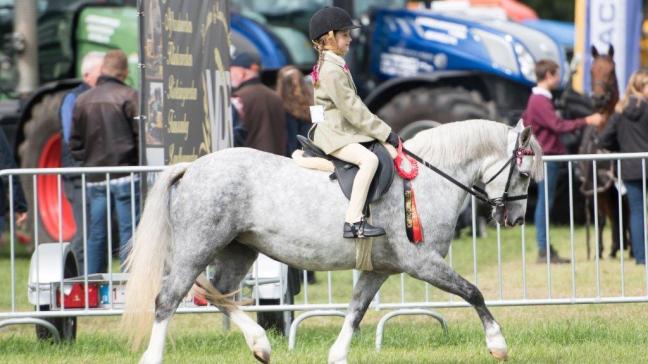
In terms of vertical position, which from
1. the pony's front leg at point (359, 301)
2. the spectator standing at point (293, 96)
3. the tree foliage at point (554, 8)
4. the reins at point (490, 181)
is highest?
the tree foliage at point (554, 8)

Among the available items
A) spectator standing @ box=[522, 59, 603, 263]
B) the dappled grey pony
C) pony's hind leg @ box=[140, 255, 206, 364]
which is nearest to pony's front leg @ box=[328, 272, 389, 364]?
the dappled grey pony

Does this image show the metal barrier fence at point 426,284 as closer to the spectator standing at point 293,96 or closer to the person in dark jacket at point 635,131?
the person in dark jacket at point 635,131

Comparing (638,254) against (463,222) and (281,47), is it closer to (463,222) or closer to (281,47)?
(463,222)

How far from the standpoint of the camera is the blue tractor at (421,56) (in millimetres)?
16922

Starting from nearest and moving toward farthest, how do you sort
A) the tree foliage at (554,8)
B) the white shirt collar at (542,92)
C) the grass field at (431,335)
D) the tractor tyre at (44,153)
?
1. the grass field at (431,335)
2. the white shirt collar at (542,92)
3. the tractor tyre at (44,153)
4. the tree foliage at (554,8)

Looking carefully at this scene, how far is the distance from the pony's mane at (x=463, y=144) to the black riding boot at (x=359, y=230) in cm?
60

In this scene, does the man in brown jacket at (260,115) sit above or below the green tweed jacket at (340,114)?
above

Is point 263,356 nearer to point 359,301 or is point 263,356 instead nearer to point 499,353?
point 359,301

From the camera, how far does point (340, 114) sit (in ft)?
27.4

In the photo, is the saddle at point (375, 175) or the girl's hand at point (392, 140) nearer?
the saddle at point (375, 175)

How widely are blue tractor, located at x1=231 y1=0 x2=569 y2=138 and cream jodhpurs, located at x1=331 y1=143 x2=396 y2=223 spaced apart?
8.56m

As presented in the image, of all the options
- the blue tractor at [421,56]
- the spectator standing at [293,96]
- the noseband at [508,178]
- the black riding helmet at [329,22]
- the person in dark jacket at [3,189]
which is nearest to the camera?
the black riding helmet at [329,22]

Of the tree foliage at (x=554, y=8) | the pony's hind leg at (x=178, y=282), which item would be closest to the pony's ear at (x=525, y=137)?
the pony's hind leg at (x=178, y=282)

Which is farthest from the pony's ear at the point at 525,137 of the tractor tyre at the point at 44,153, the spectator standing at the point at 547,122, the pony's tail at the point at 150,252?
the tractor tyre at the point at 44,153
